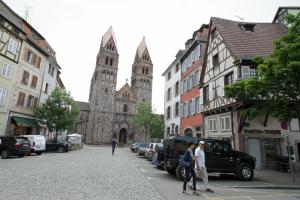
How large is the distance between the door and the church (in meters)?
48.0

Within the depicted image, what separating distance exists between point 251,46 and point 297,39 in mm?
8308

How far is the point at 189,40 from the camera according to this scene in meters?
29.2

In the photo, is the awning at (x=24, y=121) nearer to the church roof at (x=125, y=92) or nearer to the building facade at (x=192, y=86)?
the building facade at (x=192, y=86)

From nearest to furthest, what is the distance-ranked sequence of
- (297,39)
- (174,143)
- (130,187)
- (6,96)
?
(130,187)
(297,39)
(174,143)
(6,96)

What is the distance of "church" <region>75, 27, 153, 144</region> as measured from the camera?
61.1 meters

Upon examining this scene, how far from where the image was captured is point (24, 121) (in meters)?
25.9

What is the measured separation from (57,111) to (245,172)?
79.5 ft

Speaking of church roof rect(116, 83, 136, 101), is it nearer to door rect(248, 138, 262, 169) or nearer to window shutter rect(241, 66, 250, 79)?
window shutter rect(241, 66, 250, 79)

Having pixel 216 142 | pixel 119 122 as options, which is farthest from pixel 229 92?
pixel 119 122

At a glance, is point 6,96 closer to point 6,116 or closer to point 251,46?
point 6,116

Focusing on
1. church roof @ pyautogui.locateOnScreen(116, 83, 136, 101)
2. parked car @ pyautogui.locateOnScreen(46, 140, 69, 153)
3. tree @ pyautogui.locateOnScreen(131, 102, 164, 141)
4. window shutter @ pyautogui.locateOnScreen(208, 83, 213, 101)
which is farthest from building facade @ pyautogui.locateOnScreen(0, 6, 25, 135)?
church roof @ pyautogui.locateOnScreen(116, 83, 136, 101)

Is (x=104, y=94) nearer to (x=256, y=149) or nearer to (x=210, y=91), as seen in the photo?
(x=210, y=91)

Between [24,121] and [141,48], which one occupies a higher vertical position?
[141,48]

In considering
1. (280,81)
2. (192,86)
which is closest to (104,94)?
(192,86)
